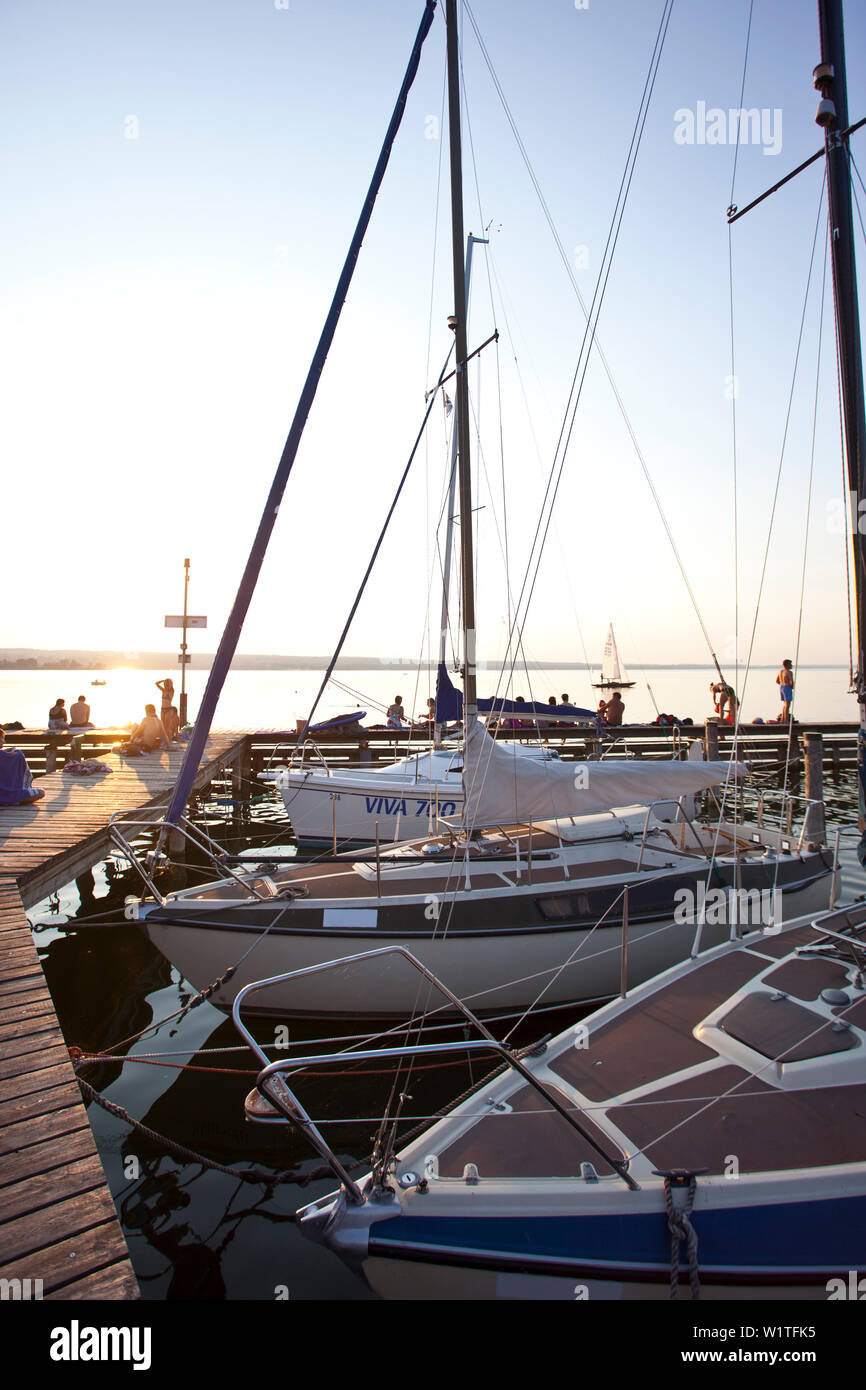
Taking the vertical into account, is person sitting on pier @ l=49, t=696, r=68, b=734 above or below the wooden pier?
above

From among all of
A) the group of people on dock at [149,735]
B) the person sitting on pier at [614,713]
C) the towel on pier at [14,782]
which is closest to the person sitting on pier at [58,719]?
the group of people on dock at [149,735]

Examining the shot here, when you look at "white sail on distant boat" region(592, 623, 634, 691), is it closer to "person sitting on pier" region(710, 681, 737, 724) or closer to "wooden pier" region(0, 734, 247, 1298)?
"person sitting on pier" region(710, 681, 737, 724)

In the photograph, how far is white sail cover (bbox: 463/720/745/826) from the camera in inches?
286

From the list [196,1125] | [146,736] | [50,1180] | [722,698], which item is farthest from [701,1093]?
[722,698]

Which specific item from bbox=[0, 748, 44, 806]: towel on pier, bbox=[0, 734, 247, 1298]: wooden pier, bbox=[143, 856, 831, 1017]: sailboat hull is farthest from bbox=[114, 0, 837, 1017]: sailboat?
bbox=[0, 748, 44, 806]: towel on pier

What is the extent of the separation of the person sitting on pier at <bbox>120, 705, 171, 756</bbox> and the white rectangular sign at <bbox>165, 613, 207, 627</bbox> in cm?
263

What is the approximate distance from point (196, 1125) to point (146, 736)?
40.7 ft

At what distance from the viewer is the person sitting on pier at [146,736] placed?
55.1 ft

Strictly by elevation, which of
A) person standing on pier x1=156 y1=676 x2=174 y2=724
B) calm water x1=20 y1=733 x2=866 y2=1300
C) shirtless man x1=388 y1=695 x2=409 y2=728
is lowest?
calm water x1=20 y1=733 x2=866 y2=1300

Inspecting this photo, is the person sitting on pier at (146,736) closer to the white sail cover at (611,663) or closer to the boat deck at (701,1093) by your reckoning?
the boat deck at (701,1093)

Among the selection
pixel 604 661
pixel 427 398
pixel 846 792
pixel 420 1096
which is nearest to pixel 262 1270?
pixel 420 1096

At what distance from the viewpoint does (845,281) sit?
20.1 ft

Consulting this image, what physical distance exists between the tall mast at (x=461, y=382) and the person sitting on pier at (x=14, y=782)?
7.76 meters
